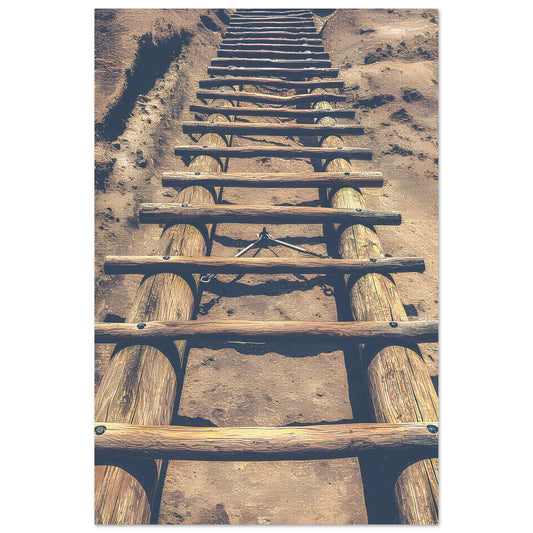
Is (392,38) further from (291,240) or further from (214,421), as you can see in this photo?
(214,421)

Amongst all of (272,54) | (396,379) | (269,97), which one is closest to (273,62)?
(272,54)

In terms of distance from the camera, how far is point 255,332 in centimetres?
175

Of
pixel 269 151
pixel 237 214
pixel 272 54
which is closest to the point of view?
pixel 237 214

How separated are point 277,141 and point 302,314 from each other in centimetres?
220

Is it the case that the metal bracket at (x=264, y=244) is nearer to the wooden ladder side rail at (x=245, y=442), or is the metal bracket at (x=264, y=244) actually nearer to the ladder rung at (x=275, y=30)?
the wooden ladder side rail at (x=245, y=442)

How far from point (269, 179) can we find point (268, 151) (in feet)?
1.38

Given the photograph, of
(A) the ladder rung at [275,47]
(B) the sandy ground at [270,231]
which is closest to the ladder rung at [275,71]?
(B) the sandy ground at [270,231]

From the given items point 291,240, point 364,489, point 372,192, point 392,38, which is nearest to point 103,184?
point 291,240

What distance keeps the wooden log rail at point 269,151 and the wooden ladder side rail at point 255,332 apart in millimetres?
1731

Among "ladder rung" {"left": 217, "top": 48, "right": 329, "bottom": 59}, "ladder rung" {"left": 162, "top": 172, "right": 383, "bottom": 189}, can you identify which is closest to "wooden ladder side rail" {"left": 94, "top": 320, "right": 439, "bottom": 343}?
"ladder rung" {"left": 162, "top": 172, "right": 383, "bottom": 189}

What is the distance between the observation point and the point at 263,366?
2324 millimetres

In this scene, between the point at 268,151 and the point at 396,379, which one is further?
the point at 268,151

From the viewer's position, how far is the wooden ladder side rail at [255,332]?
1.75 m

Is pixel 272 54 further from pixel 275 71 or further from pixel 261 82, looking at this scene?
pixel 261 82
